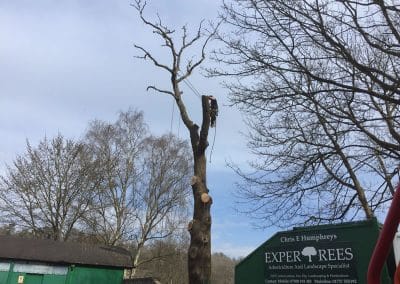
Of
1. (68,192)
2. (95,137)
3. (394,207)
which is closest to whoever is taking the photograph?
(394,207)

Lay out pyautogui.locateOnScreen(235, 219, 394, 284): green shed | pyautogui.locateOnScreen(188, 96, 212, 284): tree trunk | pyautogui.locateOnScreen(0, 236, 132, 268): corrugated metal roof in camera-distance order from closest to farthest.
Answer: pyautogui.locateOnScreen(235, 219, 394, 284): green shed → pyautogui.locateOnScreen(188, 96, 212, 284): tree trunk → pyautogui.locateOnScreen(0, 236, 132, 268): corrugated metal roof

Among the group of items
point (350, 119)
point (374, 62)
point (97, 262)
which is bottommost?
point (97, 262)

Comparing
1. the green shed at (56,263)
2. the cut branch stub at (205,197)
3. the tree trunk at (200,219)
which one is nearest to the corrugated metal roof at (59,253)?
the green shed at (56,263)

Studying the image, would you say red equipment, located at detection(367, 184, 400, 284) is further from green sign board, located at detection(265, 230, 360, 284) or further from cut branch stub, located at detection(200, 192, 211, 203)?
cut branch stub, located at detection(200, 192, 211, 203)

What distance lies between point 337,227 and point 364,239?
0.43 metres

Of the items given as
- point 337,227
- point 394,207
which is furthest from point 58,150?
point 394,207

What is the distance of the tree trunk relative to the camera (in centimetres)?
1059

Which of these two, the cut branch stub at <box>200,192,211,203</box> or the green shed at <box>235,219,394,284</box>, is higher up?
the cut branch stub at <box>200,192,211,203</box>

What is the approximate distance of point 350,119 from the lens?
453 inches

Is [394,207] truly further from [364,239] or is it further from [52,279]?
[52,279]

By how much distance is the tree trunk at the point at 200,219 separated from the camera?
1059 cm

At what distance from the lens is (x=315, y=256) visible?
22.0 ft

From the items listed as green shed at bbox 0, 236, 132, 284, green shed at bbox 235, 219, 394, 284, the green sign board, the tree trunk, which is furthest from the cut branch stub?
green shed at bbox 0, 236, 132, 284

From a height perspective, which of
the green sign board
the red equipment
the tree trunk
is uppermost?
the tree trunk
